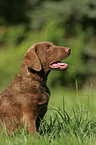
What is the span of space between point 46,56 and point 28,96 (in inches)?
27.4

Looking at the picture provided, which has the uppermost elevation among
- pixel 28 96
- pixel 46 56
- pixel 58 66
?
pixel 46 56

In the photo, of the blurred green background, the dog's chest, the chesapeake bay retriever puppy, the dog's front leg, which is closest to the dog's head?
the chesapeake bay retriever puppy

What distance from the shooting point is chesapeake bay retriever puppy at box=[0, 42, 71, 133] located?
3574 millimetres

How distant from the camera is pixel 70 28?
2325cm

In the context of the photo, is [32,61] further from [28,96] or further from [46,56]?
[28,96]

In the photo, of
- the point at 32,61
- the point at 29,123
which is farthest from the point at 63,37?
the point at 29,123

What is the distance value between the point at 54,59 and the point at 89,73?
57.8ft

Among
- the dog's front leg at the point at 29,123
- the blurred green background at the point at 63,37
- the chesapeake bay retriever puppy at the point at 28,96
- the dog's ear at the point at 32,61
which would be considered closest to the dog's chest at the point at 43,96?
the chesapeake bay retriever puppy at the point at 28,96

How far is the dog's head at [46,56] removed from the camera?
3.66m

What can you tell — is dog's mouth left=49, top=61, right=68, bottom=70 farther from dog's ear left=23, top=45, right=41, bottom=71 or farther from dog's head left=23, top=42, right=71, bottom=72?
dog's ear left=23, top=45, right=41, bottom=71

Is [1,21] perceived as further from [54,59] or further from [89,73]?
[54,59]

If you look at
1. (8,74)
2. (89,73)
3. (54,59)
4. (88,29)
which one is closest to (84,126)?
(54,59)

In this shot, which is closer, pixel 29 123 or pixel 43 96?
pixel 29 123

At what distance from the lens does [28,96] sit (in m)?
3.61
